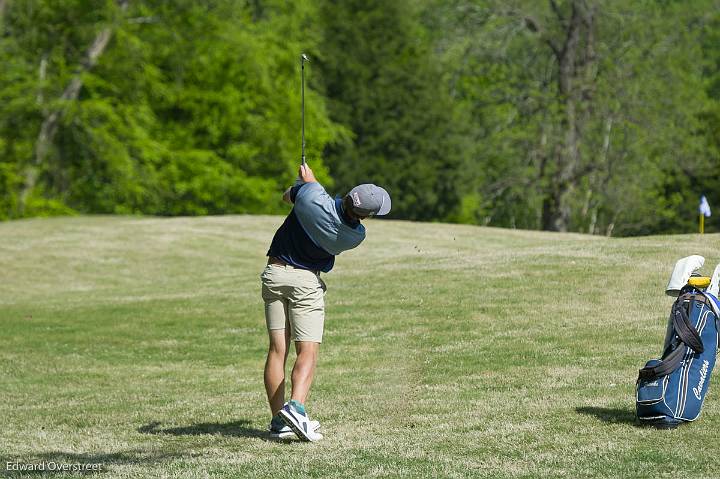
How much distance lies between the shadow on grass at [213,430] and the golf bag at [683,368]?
2902 millimetres

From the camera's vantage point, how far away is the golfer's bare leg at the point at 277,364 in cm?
888

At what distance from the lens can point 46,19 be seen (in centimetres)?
4166

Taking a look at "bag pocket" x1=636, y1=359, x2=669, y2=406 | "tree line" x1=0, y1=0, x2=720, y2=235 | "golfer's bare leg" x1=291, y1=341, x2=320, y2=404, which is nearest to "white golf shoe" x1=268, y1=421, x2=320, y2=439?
"golfer's bare leg" x1=291, y1=341, x2=320, y2=404

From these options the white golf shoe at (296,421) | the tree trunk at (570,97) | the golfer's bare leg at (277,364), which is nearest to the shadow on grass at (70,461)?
the white golf shoe at (296,421)

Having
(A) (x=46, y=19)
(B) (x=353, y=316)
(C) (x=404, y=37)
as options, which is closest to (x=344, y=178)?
(C) (x=404, y=37)

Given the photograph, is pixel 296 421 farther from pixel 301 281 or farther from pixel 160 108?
pixel 160 108

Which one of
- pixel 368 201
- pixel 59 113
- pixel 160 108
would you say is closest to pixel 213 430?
pixel 368 201

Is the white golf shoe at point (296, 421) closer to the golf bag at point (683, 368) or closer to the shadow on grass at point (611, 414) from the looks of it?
the shadow on grass at point (611, 414)

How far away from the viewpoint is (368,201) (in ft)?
27.3

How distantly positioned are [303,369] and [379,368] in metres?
3.89

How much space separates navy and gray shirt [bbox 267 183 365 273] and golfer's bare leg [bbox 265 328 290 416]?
0.55 meters

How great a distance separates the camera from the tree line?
4194 cm

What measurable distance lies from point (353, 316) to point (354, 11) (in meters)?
42.5

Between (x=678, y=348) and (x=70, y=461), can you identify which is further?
(x=678, y=348)
